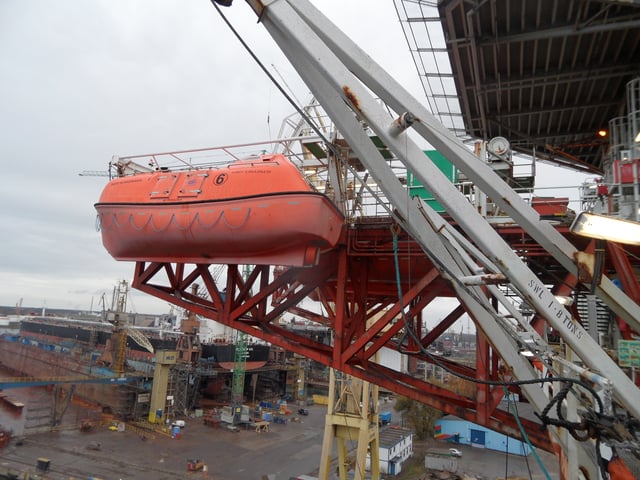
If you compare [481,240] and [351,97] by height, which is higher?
[351,97]

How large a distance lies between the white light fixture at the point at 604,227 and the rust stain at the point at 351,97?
6.54 feet

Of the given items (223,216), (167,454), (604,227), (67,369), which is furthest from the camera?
(67,369)

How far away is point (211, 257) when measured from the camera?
294 inches

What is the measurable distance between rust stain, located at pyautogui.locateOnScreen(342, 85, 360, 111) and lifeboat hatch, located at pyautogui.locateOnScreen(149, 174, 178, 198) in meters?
5.01

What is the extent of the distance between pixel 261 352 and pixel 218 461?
19.2 metres

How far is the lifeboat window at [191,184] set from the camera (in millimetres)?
7301

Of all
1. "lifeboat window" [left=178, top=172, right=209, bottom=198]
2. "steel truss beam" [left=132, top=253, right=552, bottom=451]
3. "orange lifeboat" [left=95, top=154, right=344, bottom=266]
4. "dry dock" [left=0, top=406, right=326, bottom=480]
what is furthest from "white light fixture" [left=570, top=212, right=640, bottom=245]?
"dry dock" [left=0, top=406, right=326, bottom=480]

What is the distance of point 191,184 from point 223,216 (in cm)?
Result: 113

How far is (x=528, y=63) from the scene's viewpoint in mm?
8492

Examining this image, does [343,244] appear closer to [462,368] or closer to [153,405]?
[462,368]

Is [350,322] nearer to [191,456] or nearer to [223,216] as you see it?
[223,216]

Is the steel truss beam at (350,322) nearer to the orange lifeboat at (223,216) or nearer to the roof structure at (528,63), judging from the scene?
the orange lifeboat at (223,216)

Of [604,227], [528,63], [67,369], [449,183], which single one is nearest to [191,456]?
[67,369]

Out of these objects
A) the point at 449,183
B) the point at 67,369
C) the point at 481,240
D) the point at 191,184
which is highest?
the point at 191,184
